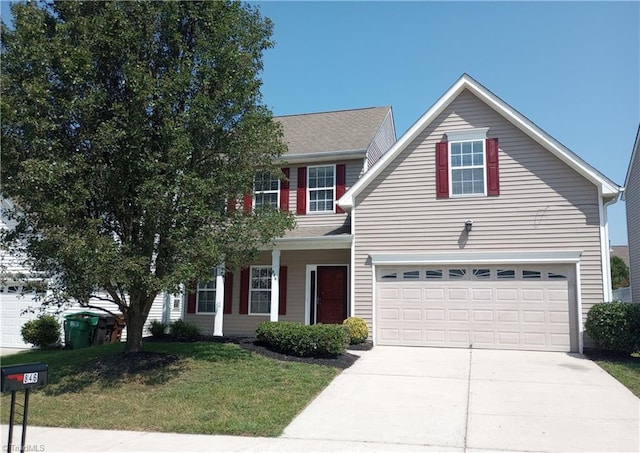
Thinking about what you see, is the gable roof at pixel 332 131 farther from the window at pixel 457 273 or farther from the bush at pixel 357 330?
the bush at pixel 357 330

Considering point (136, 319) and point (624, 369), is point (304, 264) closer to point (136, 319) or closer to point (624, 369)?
point (136, 319)

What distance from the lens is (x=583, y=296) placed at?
12.5m

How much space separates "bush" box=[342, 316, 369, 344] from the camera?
1318cm

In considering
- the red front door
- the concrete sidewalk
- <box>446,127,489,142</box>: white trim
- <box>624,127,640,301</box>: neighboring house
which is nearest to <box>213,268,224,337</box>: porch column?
the red front door

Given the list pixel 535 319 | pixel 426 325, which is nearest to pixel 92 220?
pixel 426 325

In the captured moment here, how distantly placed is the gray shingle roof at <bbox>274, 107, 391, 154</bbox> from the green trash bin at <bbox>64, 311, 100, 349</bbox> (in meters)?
7.97

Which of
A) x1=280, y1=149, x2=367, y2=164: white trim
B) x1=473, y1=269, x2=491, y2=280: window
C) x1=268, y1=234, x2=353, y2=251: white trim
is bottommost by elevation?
x1=473, y1=269, x2=491, y2=280: window

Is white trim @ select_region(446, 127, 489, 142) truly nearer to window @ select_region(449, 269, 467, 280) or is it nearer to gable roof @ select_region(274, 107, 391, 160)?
gable roof @ select_region(274, 107, 391, 160)

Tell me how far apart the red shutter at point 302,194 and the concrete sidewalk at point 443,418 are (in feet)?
21.9

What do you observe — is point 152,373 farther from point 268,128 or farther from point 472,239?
point 472,239

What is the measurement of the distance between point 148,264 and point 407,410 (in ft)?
17.1

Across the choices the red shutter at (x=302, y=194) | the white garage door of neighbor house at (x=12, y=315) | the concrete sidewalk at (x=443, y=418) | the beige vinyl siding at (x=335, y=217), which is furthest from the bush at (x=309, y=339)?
the white garage door of neighbor house at (x=12, y=315)

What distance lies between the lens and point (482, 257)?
1327 centimetres

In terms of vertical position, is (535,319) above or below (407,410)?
above
